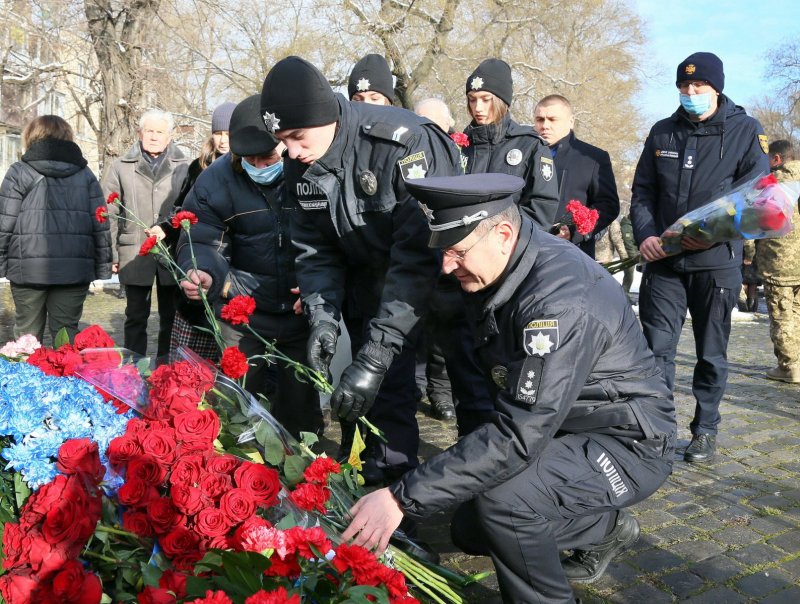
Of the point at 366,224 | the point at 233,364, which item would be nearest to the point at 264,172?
the point at 366,224

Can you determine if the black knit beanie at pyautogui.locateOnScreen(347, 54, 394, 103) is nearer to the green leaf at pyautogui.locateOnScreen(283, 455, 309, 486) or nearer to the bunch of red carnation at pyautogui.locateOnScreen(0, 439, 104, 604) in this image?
the green leaf at pyautogui.locateOnScreen(283, 455, 309, 486)

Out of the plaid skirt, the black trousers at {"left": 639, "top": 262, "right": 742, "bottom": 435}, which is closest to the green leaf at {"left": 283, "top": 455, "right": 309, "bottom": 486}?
the plaid skirt

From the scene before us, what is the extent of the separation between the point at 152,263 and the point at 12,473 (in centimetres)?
373

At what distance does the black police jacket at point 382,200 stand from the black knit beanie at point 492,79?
168cm

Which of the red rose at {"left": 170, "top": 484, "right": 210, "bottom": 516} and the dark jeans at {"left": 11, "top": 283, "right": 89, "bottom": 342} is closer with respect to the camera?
the red rose at {"left": 170, "top": 484, "right": 210, "bottom": 516}

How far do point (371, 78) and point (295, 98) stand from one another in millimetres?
2681

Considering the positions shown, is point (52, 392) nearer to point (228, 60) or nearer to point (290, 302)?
point (290, 302)

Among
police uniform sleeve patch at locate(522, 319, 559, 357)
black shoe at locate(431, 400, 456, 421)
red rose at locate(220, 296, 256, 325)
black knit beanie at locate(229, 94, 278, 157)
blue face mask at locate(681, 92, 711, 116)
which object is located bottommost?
black shoe at locate(431, 400, 456, 421)

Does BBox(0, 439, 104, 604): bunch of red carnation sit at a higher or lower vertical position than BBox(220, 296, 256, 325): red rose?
lower

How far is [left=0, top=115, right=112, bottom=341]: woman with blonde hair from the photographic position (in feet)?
18.6

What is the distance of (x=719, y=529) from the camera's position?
141 inches

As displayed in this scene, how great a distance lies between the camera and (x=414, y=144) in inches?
124

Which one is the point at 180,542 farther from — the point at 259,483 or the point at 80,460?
the point at 80,460

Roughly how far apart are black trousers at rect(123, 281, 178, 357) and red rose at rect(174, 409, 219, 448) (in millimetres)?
3630
